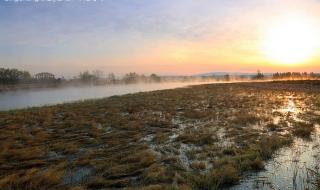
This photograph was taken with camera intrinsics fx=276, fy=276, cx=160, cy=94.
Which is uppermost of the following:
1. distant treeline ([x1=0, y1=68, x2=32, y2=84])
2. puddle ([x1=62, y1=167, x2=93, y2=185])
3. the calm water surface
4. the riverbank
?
distant treeline ([x1=0, y1=68, x2=32, y2=84])

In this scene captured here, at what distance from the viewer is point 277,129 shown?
1284 cm

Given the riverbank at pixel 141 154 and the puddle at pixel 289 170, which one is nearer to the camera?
the puddle at pixel 289 170

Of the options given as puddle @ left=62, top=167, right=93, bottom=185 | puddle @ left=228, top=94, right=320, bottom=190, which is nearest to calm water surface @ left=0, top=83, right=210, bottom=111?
puddle @ left=62, top=167, right=93, bottom=185

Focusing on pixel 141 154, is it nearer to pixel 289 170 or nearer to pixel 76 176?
pixel 76 176

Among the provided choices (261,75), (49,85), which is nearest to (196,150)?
(261,75)

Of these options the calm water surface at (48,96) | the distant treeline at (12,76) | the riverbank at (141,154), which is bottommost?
the calm water surface at (48,96)

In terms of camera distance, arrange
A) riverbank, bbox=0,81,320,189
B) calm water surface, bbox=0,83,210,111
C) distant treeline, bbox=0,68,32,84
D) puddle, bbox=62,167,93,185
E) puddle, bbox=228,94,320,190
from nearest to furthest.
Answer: puddle, bbox=228,94,320,190
riverbank, bbox=0,81,320,189
puddle, bbox=62,167,93,185
calm water surface, bbox=0,83,210,111
distant treeline, bbox=0,68,32,84

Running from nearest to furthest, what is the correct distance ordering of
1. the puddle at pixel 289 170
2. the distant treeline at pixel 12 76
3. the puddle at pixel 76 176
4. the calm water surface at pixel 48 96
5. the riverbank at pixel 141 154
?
the puddle at pixel 289 170 → the riverbank at pixel 141 154 → the puddle at pixel 76 176 → the calm water surface at pixel 48 96 → the distant treeline at pixel 12 76

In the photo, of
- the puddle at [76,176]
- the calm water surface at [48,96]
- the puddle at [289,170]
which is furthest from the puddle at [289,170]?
the calm water surface at [48,96]

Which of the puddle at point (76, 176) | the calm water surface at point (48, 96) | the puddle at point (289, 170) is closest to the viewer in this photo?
the puddle at point (289, 170)

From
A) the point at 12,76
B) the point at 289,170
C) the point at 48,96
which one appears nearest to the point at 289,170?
the point at 289,170

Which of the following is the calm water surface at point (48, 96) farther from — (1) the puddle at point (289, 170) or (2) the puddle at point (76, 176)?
(1) the puddle at point (289, 170)

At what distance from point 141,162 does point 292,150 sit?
5013 mm

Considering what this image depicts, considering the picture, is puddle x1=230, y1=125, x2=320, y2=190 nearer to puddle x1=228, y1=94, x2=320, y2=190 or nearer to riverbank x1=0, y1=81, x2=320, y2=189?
puddle x1=228, y1=94, x2=320, y2=190
